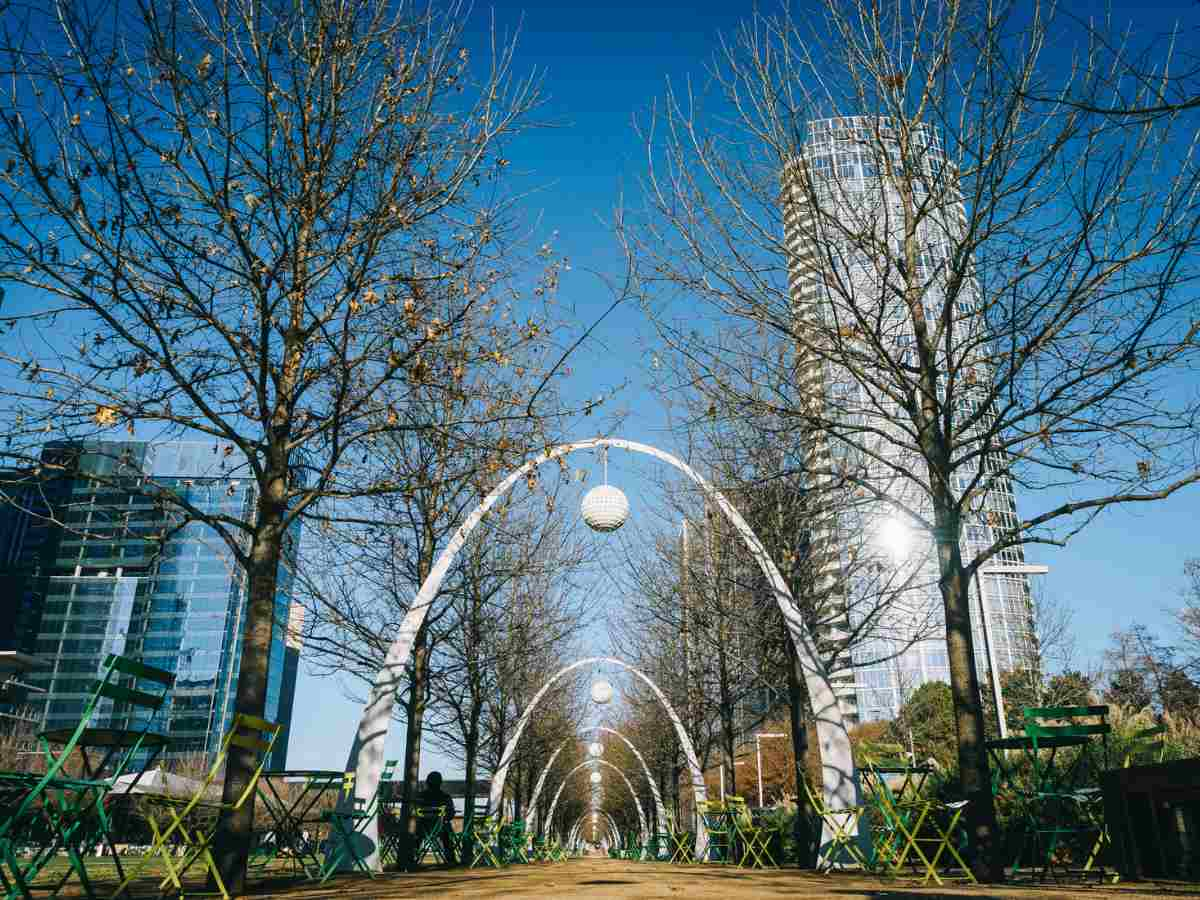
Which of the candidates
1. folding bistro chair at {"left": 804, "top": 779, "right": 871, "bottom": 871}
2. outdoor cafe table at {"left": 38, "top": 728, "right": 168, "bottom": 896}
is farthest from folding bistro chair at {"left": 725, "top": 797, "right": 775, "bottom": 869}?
outdoor cafe table at {"left": 38, "top": 728, "right": 168, "bottom": 896}

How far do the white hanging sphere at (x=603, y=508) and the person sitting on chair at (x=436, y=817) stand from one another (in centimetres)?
473

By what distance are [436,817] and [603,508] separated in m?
A: 5.52

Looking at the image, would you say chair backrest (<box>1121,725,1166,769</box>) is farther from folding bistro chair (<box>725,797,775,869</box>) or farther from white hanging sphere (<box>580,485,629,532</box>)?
white hanging sphere (<box>580,485,629,532</box>)

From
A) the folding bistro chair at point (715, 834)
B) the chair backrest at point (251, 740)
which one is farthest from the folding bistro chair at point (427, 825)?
the chair backrest at point (251, 740)

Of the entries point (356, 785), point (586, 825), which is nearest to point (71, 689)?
point (586, 825)

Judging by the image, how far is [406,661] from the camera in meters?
10.3

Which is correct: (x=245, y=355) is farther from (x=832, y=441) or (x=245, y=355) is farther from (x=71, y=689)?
(x=71, y=689)

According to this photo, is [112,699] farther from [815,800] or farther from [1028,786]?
[1028,786]

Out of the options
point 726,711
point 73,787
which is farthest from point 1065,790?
point 726,711

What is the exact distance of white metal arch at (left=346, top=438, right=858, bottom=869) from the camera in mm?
9398

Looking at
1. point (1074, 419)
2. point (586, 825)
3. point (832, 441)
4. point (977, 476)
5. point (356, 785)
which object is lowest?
point (586, 825)

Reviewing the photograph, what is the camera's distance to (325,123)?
23.6 ft

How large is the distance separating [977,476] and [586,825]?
102 m

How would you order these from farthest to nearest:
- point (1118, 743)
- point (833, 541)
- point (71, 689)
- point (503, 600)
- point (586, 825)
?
point (71, 689), point (586, 825), point (503, 600), point (833, 541), point (1118, 743)
